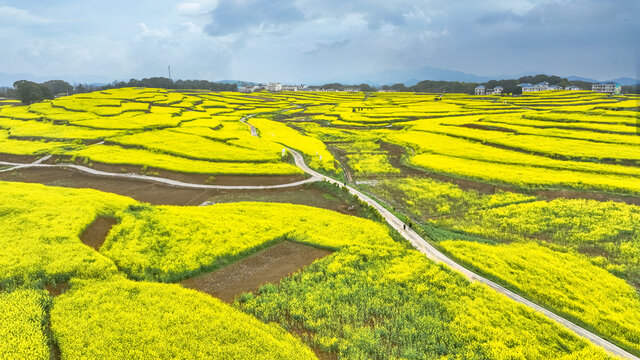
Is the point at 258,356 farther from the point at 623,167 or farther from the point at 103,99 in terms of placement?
the point at 103,99

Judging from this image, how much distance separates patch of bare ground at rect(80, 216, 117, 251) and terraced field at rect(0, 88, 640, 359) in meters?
0.12

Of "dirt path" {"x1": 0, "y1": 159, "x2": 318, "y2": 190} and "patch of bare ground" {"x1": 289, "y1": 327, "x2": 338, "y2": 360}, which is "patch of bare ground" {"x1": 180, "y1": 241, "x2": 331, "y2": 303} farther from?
"dirt path" {"x1": 0, "y1": 159, "x2": 318, "y2": 190}

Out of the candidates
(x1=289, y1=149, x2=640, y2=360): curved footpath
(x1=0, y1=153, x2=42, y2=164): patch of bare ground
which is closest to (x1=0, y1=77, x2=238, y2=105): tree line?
(x1=0, y1=153, x2=42, y2=164): patch of bare ground

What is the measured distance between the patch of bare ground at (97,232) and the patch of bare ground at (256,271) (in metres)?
7.07

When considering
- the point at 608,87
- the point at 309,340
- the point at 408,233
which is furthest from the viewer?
the point at 608,87

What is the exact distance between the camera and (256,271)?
53.7 ft

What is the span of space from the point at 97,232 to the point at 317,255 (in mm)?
14115

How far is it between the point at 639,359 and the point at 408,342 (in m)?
8.81

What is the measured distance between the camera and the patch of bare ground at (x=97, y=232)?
57.9ft

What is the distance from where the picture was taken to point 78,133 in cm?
4919

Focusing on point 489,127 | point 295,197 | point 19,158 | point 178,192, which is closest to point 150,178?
point 178,192

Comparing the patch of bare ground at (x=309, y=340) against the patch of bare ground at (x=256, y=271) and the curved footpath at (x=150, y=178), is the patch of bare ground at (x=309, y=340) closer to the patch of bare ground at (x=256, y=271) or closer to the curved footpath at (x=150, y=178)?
the patch of bare ground at (x=256, y=271)

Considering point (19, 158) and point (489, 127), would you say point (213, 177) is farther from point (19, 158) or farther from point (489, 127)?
point (489, 127)

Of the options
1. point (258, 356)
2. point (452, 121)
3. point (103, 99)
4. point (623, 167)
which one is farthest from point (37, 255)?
point (103, 99)
